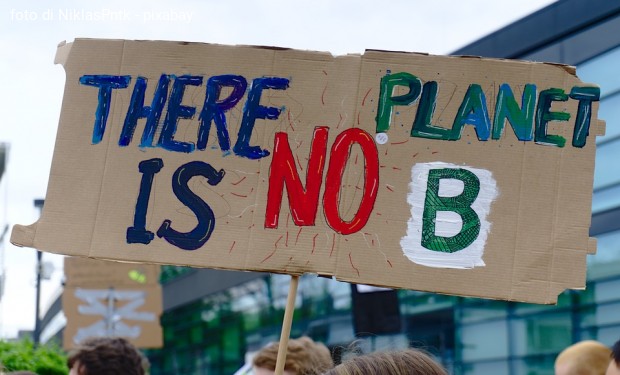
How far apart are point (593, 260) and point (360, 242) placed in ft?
34.3

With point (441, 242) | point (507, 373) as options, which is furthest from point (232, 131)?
point (507, 373)

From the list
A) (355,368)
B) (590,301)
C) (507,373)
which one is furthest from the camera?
(507,373)

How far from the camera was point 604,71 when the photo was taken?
12.7 metres

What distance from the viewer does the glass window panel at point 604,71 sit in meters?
12.5

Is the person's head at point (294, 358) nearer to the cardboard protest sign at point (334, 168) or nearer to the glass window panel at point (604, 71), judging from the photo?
the cardboard protest sign at point (334, 168)

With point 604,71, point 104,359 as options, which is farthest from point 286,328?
point 604,71

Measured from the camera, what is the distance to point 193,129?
313 centimetres

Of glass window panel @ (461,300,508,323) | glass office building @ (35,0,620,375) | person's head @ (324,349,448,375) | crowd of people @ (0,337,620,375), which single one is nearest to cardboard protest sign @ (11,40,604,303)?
crowd of people @ (0,337,620,375)

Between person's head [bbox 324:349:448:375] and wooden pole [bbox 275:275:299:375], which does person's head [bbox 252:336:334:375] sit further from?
person's head [bbox 324:349:448:375]

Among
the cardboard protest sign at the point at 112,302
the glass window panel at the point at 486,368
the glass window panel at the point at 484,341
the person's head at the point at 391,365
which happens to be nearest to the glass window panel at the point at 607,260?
the glass window panel at the point at 484,341

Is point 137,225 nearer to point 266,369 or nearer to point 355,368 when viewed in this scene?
point 355,368

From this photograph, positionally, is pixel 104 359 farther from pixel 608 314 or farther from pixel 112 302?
pixel 608 314

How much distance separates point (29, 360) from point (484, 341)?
29.7 ft

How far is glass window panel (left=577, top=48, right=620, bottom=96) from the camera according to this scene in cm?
1251
